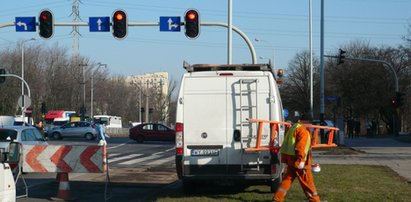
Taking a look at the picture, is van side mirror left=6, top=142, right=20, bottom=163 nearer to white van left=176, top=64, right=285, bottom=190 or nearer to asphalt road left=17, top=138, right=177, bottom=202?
asphalt road left=17, top=138, right=177, bottom=202

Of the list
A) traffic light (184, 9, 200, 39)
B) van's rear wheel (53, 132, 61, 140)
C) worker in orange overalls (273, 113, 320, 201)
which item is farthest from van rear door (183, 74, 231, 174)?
van's rear wheel (53, 132, 61, 140)

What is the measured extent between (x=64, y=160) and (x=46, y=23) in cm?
1048

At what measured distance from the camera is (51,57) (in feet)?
258

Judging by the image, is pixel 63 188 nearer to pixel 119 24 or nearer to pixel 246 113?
pixel 246 113

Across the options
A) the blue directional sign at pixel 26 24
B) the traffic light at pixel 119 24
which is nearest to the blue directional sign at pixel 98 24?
the traffic light at pixel 119 24

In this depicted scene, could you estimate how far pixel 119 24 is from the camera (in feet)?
69.9

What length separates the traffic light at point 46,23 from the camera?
2155cm

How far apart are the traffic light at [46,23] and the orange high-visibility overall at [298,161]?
13.7 meters

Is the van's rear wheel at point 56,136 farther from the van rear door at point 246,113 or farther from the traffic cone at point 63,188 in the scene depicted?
the van rear door at point 246,113

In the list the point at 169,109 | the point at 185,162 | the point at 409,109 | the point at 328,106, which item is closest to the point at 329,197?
the point at 185,162

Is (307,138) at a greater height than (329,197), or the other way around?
(307,138)

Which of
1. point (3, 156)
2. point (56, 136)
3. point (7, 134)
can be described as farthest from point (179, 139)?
point (56, 136)

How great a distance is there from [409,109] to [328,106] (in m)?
10.2

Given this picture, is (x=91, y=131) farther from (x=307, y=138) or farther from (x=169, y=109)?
(x=169, y=109)
